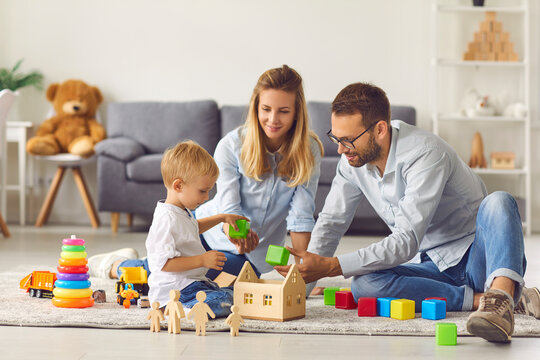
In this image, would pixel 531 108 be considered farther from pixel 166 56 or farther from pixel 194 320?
pixel 194 320

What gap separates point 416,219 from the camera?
1964mm

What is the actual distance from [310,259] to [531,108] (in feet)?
12.7

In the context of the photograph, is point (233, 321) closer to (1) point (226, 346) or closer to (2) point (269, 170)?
(1) point (226, 346)

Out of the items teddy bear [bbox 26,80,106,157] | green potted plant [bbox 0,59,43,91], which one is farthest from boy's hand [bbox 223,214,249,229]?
green potted plant [bbox 0,59,43,91]

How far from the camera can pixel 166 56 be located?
5.45 meters

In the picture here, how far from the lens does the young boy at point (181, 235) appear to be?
1905 mm

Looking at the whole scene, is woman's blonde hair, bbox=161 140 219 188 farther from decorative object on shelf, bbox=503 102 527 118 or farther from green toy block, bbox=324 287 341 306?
decorative object on shelf, bbox=503 102 527 118

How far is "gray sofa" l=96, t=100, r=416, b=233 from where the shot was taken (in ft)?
15.3

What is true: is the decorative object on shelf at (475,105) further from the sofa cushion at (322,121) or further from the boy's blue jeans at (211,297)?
the boy's blue jeans at (211,297)

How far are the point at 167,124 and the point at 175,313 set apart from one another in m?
3.46

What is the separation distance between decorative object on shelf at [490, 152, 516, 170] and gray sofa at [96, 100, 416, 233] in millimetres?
631

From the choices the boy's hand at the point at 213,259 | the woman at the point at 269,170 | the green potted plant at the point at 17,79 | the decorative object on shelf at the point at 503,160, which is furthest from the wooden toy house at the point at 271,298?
the green potted plant at the point at 17,79

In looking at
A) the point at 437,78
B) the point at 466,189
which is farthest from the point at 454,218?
the point at 437,78

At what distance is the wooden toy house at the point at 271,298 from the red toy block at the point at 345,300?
203mm
